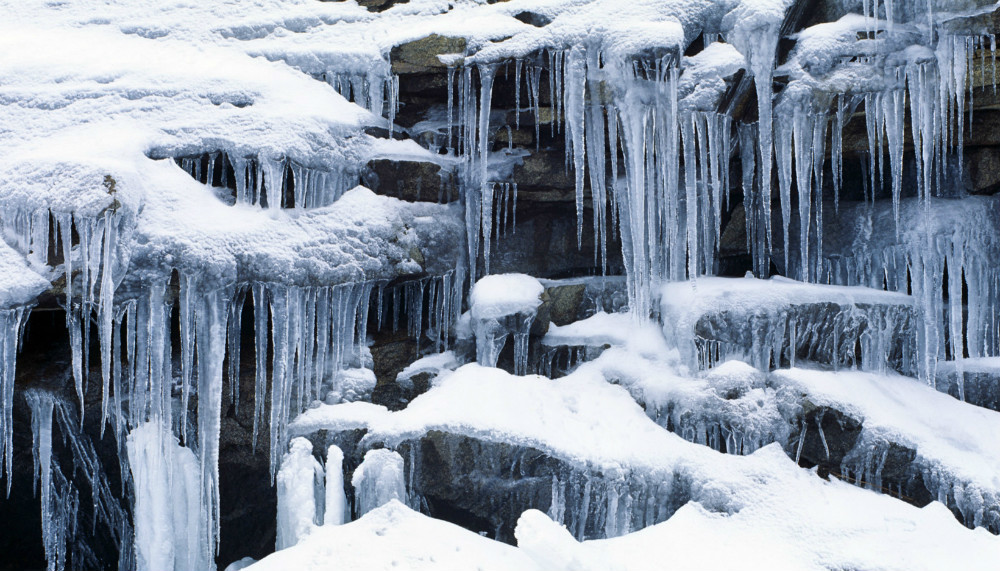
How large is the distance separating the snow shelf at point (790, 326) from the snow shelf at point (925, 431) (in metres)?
0.41

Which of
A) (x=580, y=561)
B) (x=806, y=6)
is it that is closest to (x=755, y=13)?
(x=806, y=6)

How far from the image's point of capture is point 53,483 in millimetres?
7426

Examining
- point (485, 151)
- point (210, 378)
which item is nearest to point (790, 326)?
point (485, 151)

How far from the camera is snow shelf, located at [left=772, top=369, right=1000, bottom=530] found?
19.6 ft

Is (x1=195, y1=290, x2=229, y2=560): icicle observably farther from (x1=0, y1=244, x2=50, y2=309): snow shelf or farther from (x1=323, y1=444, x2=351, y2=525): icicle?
(x1=0, y1=244, x2=50, y2=309): snow shelf

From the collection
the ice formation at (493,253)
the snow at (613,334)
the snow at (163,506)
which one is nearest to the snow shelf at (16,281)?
the ice formation at (493,253)

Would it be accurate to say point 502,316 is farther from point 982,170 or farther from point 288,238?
point 982,170

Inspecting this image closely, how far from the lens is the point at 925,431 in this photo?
6512 millimetres

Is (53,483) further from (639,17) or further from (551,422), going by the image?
(639,17)

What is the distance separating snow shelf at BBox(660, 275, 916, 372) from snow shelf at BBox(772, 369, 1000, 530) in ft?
1.34

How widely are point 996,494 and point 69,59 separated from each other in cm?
980

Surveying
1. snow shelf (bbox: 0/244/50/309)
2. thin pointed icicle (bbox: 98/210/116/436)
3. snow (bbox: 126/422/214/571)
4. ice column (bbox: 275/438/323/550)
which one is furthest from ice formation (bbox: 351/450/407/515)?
snow shelf (bbox: 0/244/50/309)

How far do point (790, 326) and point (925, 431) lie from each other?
146 centimetres

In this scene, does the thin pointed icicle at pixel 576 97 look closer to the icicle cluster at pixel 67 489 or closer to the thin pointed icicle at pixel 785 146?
the thin pointed icicle at pixel 785 146
